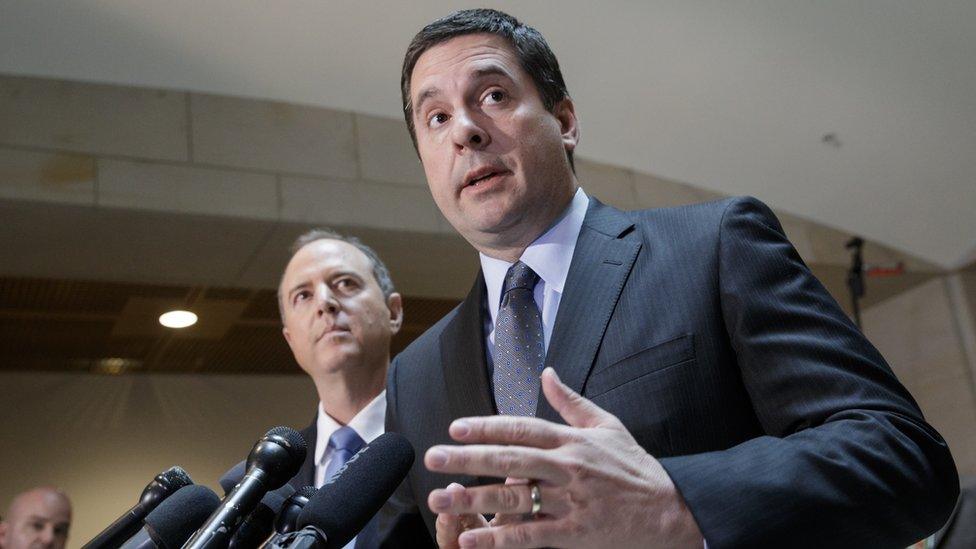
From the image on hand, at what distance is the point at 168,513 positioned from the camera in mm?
1234

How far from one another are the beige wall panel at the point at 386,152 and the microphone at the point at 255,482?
5101 millimetres

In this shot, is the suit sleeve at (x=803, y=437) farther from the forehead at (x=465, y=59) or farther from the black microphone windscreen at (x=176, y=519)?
the black microphone windscreen at (x=176, y=519)

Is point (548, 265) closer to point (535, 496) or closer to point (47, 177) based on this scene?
point (535, 496)

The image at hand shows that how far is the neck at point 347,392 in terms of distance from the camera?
8.25 feet

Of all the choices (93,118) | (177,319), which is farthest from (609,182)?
(93,118)

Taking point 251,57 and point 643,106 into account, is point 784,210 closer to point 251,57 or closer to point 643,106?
point 643,106

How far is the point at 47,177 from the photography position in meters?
5.28

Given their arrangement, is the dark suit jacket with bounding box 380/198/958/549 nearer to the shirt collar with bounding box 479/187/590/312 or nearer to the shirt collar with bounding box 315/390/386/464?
the shirt collar with bounding box 479/187/590/312

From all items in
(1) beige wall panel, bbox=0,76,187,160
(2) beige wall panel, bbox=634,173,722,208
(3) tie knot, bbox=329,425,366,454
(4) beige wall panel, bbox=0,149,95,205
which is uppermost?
(1) beige wall panel, bbox=0,76,187,160

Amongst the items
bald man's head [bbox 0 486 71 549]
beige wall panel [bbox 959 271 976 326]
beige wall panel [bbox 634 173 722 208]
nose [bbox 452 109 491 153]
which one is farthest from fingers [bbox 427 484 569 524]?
beige wall panel [bbox 959 271 976 326]

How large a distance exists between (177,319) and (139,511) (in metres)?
6.16

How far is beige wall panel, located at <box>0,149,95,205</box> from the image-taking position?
5.20 m

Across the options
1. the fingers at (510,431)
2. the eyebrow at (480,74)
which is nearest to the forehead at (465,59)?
the eyebrow at (480,74)

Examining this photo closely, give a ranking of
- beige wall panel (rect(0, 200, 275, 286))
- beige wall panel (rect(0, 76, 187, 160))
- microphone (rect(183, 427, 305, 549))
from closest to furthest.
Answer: microphone (rect(183, 427, 305, 549))
beige wall panel (rect(0, 76, 187, 160))
beige wall panel (rect(0, 200, 275, 286))
